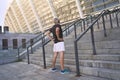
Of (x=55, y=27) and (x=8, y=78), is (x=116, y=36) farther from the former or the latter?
(x=8, y=78)

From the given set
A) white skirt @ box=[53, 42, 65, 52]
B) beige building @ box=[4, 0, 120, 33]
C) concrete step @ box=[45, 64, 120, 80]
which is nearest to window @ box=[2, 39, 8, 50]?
white skirt @ box=[53, 42, 65, 52]

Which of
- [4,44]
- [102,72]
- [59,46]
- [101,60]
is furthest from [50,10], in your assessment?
[102,72]

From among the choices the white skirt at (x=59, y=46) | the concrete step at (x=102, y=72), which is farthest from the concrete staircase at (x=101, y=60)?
the white skirt at (x=59, y=46)

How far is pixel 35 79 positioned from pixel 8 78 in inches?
43.5

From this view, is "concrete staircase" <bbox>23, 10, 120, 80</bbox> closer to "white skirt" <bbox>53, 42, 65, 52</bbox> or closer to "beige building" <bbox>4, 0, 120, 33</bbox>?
"white skirt" <bbox>53, 42, 65, 52</bbox>

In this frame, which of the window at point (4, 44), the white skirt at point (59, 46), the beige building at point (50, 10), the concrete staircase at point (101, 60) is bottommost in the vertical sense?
the concrete staircase at point (101, 60)

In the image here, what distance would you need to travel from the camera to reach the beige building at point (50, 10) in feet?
78.8

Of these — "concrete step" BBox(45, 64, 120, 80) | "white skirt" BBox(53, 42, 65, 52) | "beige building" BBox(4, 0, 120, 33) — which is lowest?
"concrete step" BBox(45, 64, 120, 80)

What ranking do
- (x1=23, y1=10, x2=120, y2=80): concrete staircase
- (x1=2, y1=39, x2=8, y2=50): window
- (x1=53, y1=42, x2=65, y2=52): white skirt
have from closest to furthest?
1. (x1=23, y1=10, x2=120, y2=80): concrete staircase
2. (x1=53, y1=42, x2=65, y2=52): white skirt
3. (x1=2, y1=39, x2=8, y2=50): window

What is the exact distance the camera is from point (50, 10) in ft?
105

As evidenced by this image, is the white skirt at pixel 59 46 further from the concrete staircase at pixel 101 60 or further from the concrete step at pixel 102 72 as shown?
the concrete step at pixel 102 72

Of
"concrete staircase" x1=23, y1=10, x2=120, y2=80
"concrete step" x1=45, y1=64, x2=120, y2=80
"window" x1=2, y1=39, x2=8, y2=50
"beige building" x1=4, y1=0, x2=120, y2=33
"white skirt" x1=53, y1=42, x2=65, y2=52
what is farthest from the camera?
"beige building" x1=4, y1=0, x2=120, y2=33

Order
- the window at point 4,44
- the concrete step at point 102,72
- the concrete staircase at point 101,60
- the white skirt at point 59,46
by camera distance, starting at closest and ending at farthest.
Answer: the concrete step at point 102,72, the concrete staircase at point 101,60, the white skirt at point 59,46, the window at point 4,44

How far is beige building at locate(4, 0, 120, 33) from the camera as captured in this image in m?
24.0
